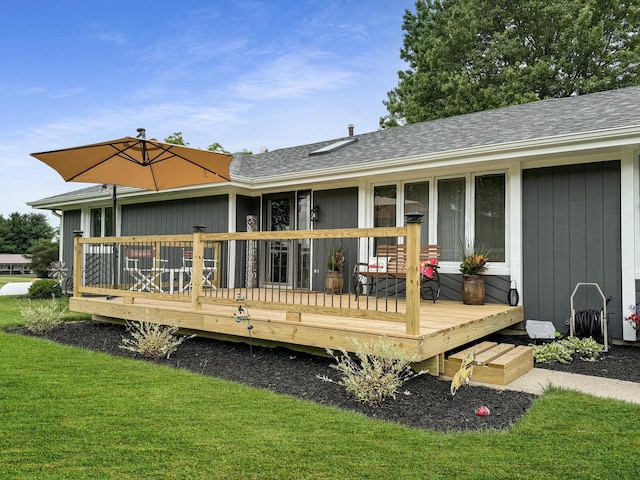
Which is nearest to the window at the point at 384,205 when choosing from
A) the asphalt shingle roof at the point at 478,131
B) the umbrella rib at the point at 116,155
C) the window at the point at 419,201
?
the window at the point at 419,201

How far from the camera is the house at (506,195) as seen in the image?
5.35 meters

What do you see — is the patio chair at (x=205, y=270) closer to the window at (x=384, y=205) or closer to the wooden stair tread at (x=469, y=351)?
the window at (x=384, y=205)

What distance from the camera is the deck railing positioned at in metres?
4.04

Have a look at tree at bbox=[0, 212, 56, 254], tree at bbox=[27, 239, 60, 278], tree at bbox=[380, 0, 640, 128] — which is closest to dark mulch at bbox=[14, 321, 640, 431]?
tree at bbox=[380, 0, 640, 128]

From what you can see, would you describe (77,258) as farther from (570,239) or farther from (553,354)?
(570,239)

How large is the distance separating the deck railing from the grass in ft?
3.80

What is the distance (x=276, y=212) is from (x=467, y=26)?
1281 cm

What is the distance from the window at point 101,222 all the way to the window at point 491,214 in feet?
28.5

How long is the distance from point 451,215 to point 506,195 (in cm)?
81

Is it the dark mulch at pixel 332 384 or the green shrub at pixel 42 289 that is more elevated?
Answer: the green shrub at pixel 42 289

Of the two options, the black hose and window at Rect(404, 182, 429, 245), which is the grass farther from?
window at Rect(404, 182, 429, 245)

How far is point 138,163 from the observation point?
20.7 ft

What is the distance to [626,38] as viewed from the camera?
15133 millimetres

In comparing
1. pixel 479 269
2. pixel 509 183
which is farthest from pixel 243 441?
pixel 509 183
